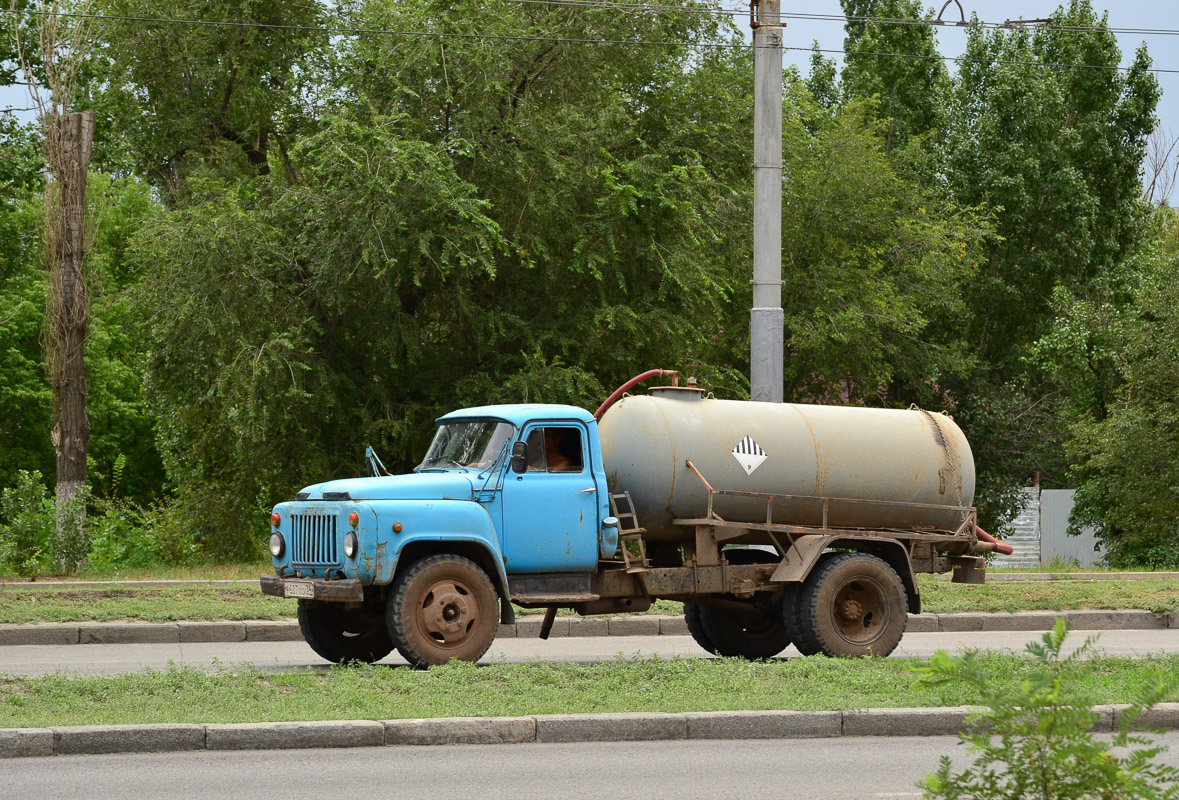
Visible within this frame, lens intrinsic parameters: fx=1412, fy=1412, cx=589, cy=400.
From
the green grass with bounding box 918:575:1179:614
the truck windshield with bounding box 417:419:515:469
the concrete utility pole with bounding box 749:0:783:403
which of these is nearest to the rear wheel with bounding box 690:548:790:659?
the truck windshield with bounding box 417:419:515:469

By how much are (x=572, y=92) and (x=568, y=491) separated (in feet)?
49.6

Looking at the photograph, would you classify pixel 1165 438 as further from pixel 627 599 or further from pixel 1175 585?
pixel 627 599

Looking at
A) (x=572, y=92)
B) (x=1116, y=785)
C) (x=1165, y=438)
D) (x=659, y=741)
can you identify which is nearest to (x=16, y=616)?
(x=659, y=741)

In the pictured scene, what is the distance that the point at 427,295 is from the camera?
964 inches

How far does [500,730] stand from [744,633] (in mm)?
5691

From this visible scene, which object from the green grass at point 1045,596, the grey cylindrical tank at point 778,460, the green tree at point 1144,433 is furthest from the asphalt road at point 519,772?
the green tree at point 1144,433

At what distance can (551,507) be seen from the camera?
471 inches

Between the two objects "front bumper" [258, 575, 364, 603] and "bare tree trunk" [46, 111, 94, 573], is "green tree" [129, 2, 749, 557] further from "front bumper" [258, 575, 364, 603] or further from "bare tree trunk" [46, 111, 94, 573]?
"front bumper" [258, 575, 364, 603]

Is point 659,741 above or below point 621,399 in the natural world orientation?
below

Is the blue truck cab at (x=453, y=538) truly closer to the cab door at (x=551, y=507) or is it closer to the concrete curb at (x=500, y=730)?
the cab door at (x=551, y=507)

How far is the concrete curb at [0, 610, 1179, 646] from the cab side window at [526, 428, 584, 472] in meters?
2.78

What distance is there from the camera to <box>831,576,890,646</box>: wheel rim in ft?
40.8

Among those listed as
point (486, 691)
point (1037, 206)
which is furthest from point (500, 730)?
point (1037, 206)

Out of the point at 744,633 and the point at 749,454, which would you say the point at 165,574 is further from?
the point at 749,454
